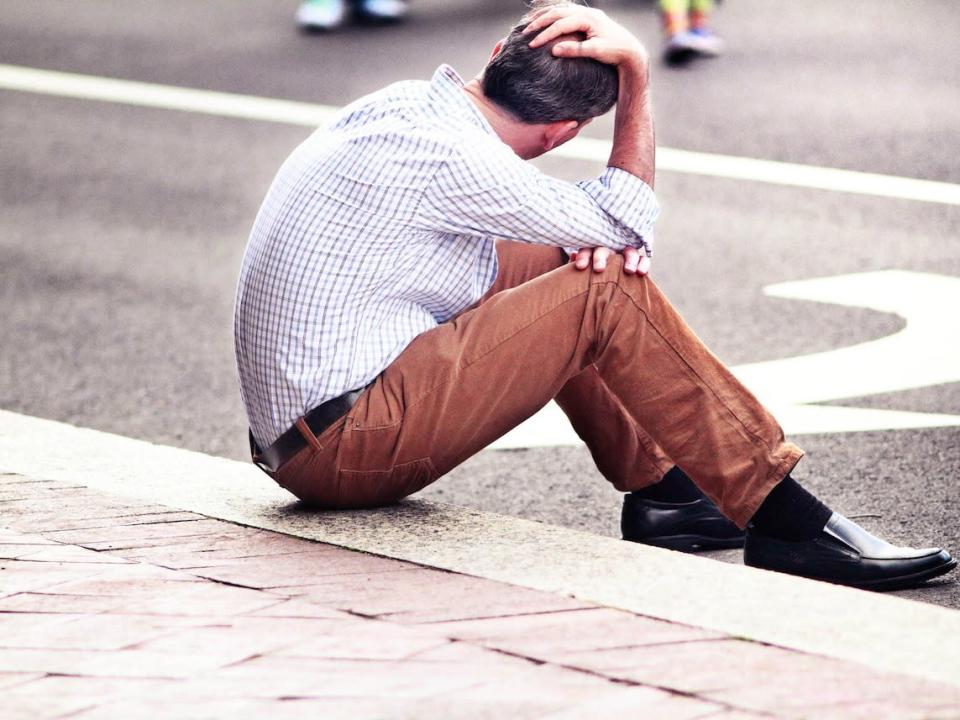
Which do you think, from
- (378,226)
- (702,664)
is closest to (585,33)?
(378,226)

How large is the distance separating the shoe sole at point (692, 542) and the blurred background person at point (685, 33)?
6.82 metres

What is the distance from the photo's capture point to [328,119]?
7613 mm

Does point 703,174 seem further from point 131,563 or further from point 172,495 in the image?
point 131,563

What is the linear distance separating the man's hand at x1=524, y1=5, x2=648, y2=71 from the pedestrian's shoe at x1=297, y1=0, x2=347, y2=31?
8.53m

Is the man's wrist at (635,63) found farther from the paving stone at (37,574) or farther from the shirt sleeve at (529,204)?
the paving stone at (37,574)

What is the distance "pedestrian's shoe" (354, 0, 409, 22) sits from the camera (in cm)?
1203

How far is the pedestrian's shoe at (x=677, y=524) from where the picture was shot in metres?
3.99

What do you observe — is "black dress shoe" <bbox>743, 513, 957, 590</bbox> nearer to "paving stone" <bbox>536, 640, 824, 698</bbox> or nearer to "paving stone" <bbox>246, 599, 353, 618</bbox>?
"paving stone" <bbox>536, 640, 824, 698</bbox>

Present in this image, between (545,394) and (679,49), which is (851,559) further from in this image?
(679,49)

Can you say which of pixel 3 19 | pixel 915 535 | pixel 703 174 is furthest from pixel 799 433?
pixel 3 19

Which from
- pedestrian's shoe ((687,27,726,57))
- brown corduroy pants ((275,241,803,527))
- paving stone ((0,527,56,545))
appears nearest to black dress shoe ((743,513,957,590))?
brown corduroy pants ((275,241,803,527))

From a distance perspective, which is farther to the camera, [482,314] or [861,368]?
[861,368]

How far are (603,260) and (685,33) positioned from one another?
7239mm

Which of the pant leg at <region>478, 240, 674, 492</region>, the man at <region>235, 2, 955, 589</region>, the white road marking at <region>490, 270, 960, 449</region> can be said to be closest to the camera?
the man at <region>235, 2, 955, 589</region>
